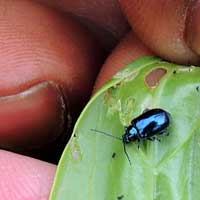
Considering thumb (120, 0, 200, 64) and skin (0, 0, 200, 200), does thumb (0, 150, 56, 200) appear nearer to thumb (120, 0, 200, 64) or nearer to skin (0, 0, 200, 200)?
skin (0, 0, 200, 200)

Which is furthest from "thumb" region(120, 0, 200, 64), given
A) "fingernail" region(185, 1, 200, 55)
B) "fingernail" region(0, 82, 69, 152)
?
"fingernail" region(0, 82, 69, 152)

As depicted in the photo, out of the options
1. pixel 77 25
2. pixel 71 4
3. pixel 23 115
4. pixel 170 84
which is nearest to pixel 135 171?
pixel 170 84

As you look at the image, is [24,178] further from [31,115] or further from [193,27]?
[193,27]

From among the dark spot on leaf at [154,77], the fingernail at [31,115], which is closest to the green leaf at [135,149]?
the dark spot on leaf at [154,77]

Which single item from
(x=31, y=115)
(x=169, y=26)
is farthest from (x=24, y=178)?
(x=169, y=26)

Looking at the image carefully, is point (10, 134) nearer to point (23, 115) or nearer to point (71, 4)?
point (23, 115)

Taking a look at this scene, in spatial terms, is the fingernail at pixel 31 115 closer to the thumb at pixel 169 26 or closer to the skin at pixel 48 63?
the skin at pixel 48 63
